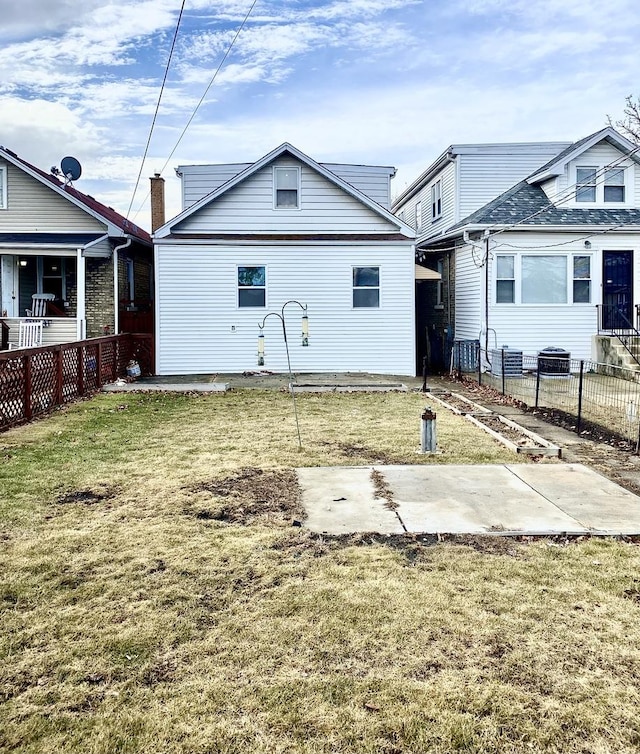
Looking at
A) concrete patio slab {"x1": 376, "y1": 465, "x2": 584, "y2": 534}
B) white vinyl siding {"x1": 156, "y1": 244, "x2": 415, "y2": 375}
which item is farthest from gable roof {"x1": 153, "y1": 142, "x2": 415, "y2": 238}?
concrete patio slab {"x1": 376, "y1": 465, "x2": 584, "y2": 534}

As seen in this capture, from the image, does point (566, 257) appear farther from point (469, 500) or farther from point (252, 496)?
point (252, 496)

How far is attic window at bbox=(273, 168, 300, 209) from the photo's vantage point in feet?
61.2

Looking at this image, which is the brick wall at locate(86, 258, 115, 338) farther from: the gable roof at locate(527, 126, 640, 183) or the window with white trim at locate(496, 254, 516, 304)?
the gable roof at locate(527, 126, 640, 183)

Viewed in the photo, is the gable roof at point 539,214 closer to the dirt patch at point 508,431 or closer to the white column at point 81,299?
the dirt patch at point 508,431

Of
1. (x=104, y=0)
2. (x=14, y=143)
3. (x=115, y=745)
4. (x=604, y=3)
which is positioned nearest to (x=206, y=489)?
(x=115, y=745)

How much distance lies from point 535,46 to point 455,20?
3.63m

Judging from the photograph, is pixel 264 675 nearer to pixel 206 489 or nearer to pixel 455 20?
pixel 206 489

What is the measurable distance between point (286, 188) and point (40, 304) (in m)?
7.95

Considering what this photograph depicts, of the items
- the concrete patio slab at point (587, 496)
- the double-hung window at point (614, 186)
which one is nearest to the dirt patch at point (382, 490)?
the concrete patio slab at point (587, 496)

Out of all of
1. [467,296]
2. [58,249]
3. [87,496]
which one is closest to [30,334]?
[58,249]

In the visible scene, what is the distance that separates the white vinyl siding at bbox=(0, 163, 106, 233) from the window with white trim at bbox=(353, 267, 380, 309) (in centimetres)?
739

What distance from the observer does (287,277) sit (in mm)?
18812

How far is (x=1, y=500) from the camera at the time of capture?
6.10m

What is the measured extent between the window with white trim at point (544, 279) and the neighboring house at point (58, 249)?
10462 millimetres
